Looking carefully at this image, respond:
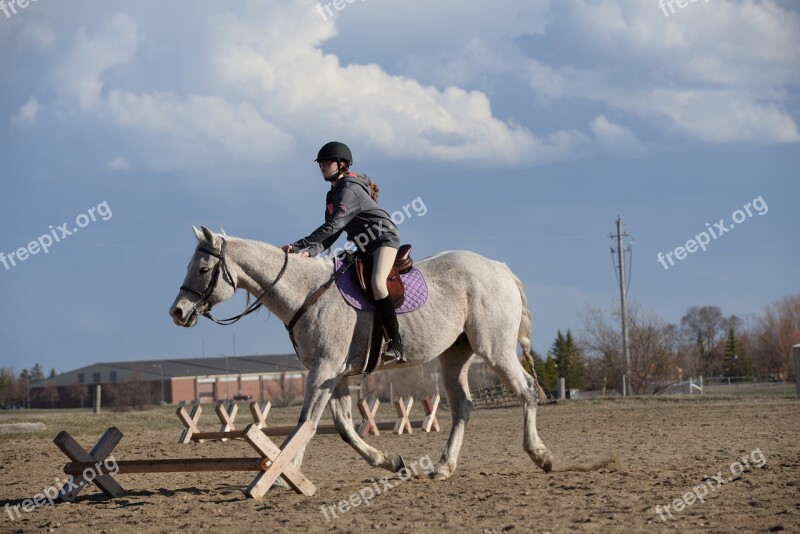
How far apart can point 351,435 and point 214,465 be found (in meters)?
1.36

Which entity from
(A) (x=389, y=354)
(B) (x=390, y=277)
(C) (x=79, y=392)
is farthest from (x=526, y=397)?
(C) (x=79, y=392)

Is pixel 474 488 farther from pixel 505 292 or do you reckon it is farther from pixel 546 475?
pixel 505 292

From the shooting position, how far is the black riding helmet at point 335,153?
9.05 metres

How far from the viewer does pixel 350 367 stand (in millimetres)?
8648

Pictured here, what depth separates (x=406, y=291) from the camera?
911 centimetres

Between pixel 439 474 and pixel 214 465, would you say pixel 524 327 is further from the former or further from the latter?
pixel 214 465

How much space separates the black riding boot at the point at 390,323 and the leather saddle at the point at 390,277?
138mm

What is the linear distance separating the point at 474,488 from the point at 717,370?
85.4m

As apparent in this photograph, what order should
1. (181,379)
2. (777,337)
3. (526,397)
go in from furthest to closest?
(181,379) → (777,337) → (526,397)

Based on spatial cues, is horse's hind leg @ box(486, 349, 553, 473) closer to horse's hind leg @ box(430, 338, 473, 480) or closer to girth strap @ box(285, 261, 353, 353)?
horse's hind leg @ box(430, 338, 473, 480)

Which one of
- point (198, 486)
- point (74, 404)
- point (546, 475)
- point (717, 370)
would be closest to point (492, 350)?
point (546, 475)

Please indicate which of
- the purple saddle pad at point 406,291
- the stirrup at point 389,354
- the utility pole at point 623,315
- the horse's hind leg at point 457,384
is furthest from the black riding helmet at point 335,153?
the utility pole at point 623,315

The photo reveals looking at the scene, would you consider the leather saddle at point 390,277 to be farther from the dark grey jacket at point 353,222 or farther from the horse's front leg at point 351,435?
the horse's front leg at point 351,435

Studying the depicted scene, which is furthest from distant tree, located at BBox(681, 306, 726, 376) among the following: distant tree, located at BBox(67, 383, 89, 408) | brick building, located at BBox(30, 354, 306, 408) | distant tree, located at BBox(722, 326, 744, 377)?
distant tree, located at BBox(67, 383, 89, 408)
